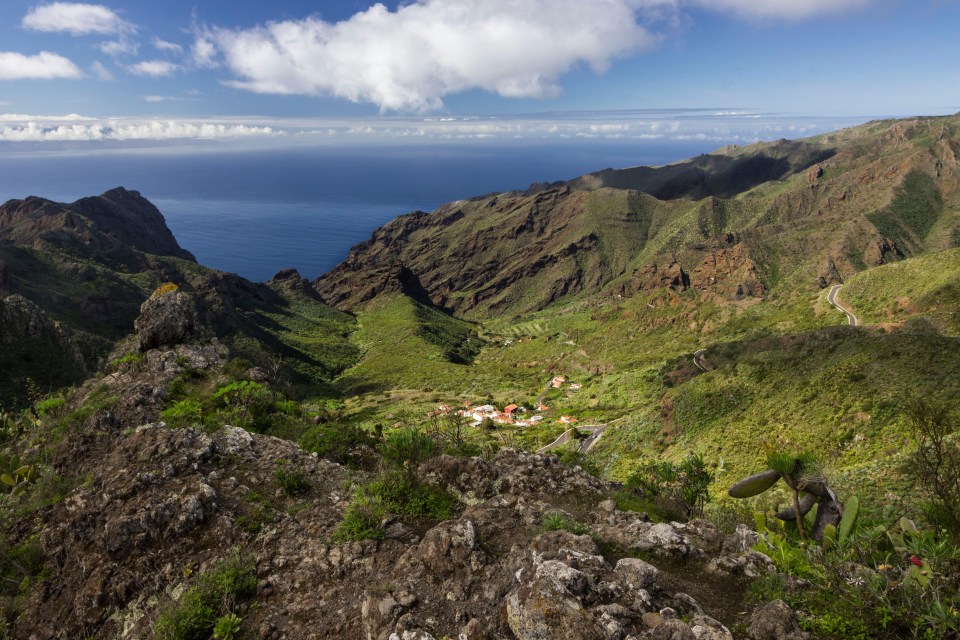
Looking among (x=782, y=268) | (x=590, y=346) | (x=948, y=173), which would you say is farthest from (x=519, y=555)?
(x=948, y=173)

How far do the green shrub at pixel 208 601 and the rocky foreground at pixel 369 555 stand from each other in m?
0.25

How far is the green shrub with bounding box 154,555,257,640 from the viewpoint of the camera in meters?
7.79

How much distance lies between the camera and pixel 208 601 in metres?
8.31

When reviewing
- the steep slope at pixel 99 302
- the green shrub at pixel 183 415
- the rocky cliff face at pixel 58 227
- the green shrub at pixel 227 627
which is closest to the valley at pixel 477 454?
the green shrub at pixel 183 415

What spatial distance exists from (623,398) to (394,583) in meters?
49.9

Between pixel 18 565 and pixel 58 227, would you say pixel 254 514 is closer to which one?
pixel 18 565

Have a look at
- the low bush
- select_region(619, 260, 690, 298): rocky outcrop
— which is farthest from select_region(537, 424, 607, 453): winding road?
select_region(619, 260, 690, 298): rocky outcrop

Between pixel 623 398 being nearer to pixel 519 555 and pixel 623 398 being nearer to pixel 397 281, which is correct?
pixel 519 555

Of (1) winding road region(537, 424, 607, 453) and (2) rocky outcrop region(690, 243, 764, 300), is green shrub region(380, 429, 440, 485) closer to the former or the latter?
(1) winding road region(537, 424, 607, 453)

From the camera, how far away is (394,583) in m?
7.95

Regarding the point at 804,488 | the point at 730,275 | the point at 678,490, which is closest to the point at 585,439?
the point at 678,490

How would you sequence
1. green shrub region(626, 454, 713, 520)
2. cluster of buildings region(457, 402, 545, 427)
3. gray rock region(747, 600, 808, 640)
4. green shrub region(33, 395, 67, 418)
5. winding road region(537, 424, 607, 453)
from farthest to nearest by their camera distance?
cluster of buildings region(457, 402, 545, 427), winding road region(537, 424, 607, 453), green shrub region(33, 395, 67, 418), green shrub region(626, 454, 713, 520), gray rock region(747, 600, 808, 640)

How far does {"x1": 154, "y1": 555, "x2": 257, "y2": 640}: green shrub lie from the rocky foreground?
9.9 inches

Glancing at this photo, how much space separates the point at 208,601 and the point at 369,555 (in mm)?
2904
